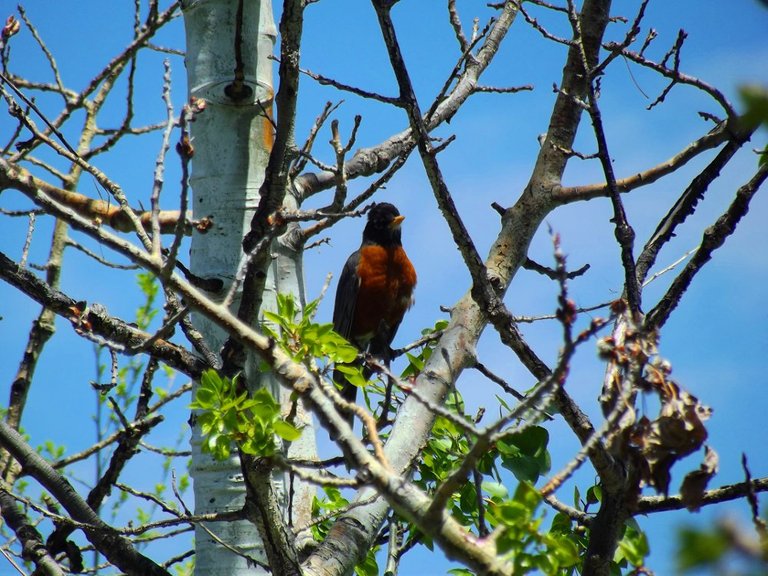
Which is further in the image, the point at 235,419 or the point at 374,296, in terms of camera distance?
the point at 374,296

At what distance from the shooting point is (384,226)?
7.89m

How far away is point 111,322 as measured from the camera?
101 inches

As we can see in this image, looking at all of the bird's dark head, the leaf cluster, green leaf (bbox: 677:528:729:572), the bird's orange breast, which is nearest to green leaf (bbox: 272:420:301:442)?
the leaf cluster

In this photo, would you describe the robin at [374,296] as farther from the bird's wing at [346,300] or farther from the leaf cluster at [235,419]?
the leaf cluster at [235,419]

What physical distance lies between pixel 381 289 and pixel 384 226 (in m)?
0.82

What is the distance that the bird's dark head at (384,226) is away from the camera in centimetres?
780

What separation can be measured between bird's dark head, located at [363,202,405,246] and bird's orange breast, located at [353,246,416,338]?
22 cm

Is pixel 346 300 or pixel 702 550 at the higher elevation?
pixel 346 300

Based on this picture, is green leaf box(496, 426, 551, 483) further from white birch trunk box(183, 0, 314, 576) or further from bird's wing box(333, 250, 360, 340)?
bird's wing box(333, 250, 360, 340)

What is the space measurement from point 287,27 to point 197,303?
1.18 metres

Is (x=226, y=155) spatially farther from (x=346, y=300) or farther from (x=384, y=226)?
Answer: (x=384, y=226)

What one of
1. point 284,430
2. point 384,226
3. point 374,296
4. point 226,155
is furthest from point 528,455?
point 384,226

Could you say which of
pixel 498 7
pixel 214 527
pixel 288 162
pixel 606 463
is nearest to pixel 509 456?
pixel 606 463

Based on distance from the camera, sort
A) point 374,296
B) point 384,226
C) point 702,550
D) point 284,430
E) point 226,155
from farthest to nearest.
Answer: point 384,226 → point 374,296 → point 226,155 → point 284,430 → point 702,550
